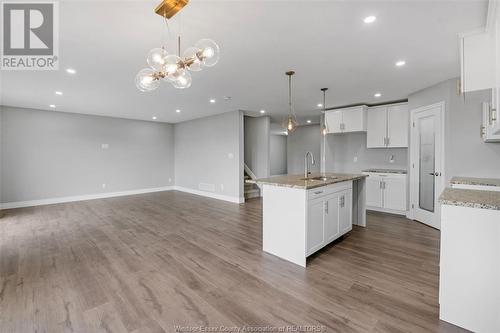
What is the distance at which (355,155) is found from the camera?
629cm

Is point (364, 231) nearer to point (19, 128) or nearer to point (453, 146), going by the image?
point (453, 146)

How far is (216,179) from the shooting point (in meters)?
6.98

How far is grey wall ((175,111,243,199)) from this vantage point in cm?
633

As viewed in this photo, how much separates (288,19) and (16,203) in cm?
788

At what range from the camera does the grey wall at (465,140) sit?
3247 mm

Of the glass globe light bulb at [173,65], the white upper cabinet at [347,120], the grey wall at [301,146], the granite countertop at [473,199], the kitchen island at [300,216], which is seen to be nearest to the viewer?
the granite countertop at [473,199]

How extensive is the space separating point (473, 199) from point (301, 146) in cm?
750

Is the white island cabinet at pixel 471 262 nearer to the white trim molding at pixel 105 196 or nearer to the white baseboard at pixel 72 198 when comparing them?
the white trim molding at pixel 105 196

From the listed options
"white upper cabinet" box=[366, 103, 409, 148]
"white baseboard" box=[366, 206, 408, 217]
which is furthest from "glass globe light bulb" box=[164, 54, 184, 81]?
"white baseboard" box=[366, 206, 408, 217]

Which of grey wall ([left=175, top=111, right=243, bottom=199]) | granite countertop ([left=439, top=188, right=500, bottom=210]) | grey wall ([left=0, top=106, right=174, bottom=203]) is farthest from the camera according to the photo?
grey wall ([left=175, top=111, right=243, bottom=199])

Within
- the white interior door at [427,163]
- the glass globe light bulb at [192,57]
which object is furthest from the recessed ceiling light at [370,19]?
the white interior door at [427,163]

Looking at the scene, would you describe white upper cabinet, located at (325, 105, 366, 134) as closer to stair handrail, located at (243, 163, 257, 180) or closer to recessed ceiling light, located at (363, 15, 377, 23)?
stair handrail, located at (243, 163, 257, 180)

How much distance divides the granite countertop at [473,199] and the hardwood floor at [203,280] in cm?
97

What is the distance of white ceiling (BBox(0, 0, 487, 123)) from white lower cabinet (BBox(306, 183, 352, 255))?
1.80m
